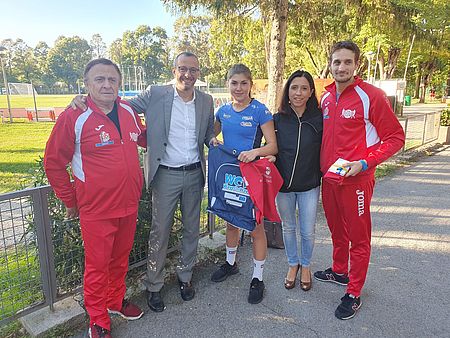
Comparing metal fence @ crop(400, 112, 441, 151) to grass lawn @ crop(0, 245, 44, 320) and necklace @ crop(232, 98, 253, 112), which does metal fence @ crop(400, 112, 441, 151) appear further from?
grass lawn @ crop(0, 245, 44, 320)

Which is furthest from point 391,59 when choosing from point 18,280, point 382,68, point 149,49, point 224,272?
point 149,49

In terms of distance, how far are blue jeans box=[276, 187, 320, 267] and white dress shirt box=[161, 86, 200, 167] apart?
960 millimetres

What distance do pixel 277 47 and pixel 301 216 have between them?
6.02 meters

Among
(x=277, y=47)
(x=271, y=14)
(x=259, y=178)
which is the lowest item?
(x=259, y=178)

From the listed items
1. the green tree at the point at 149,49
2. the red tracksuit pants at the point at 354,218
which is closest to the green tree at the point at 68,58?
the green tree at the point at 149,49

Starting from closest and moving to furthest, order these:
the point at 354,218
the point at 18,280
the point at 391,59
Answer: the point at 18,280 → the point at 354,218 → the point at 391,59

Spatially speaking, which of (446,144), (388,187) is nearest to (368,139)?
(388,187)

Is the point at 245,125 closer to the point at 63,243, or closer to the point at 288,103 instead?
the point at 288,103

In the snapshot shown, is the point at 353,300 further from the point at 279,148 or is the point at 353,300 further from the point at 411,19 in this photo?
the point at 411,19

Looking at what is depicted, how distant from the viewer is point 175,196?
9.87 ft

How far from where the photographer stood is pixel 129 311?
2869mm

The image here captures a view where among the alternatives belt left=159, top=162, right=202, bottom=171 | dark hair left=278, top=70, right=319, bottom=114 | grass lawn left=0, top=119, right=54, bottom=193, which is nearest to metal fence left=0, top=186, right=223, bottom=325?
grass lawn left=0, top=119, right=54, bottom=193

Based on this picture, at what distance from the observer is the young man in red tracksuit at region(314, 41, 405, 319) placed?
8.78 feet

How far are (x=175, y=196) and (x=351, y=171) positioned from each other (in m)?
1.46
